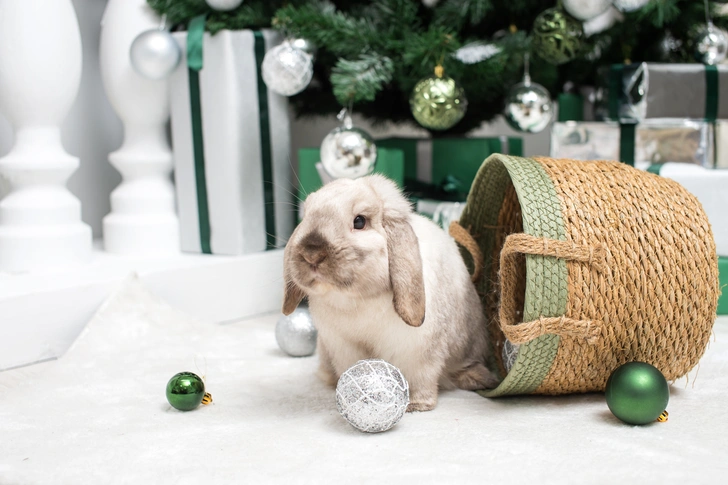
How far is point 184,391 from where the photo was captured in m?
1.08

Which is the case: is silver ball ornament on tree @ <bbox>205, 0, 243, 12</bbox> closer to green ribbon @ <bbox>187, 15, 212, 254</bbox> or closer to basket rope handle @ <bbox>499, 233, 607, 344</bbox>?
green ribbon @ <bbox>187, 15, 212, 254</bbox>

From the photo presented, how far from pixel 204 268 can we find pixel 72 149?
0.59 metres

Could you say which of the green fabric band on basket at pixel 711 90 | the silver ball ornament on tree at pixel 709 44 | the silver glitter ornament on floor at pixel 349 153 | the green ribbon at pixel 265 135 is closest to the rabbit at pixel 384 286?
the silver glitter ornament on floor at pixel 349 153

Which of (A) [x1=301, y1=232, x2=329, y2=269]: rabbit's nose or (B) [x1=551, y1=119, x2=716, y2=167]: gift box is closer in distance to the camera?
(A) [x1=301, y1=232, x2=329, y2=269]: rabbit's nose

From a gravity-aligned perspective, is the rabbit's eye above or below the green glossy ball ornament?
above

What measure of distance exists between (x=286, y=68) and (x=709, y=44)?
105 cm

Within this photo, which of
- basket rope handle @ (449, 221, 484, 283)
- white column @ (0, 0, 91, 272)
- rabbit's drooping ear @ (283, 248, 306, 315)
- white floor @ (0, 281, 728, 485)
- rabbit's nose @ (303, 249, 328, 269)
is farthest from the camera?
white column @ (0, 0, 91, 272)

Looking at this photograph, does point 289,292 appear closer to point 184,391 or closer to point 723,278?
point 184,391

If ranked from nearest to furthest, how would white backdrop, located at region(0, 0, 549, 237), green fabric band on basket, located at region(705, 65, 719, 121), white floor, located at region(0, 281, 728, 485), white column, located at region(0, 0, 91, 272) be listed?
1. white floor, located at region(0, 281, 728, 485)
2. white column, located at region(0, 0, 91, 272)
3. green fabric band on basket, located at region(705, 65, 719, 121)
4. white backdrop, located at region(0, 0, 549, 237)

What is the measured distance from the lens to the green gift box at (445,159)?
1.80 m

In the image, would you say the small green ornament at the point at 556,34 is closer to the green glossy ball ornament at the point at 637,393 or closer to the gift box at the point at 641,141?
the gift box at the point at 641,141

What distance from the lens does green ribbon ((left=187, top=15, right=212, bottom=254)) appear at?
1.67 metres

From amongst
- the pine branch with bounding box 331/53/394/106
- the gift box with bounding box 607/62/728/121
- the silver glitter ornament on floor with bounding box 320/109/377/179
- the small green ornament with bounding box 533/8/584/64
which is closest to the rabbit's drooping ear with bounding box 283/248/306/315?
the silver glitter ornament on floor with bounding box 320/109/377/179

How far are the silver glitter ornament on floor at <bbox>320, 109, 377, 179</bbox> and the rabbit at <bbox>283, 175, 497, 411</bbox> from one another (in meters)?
0.36
